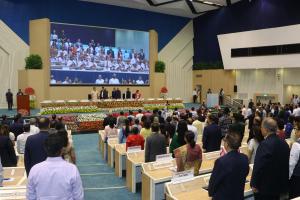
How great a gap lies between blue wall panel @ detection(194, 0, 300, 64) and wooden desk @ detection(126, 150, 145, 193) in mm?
16358

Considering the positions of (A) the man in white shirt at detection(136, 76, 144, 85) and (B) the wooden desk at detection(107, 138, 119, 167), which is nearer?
(B) the wooden desk at detection(107, 138, 119, 167)

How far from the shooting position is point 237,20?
22.0m

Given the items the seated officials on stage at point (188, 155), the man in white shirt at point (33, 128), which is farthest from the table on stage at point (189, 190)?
the man in white shirt at point (33, 128)

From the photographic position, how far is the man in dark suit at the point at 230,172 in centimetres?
284

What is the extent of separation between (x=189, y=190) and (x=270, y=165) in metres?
0.99

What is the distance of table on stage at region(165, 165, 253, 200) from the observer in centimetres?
354

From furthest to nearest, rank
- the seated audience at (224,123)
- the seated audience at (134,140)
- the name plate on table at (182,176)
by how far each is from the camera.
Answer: the seated audience at (224,123)
the seated audience at (134,140)
the name plate on table at (182,176)

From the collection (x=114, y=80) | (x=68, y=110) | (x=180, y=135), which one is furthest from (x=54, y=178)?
(x=114, y=80)

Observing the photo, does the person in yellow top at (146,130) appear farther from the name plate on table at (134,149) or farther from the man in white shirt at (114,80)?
the man in white shirt at (114,80)

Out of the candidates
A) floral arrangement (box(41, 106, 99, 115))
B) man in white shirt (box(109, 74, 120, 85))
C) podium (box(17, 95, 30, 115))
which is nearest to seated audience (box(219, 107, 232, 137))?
floral arrangement (box(41, 106, 99, 115))

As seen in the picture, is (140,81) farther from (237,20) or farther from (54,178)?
(54,178)

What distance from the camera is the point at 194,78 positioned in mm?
26031

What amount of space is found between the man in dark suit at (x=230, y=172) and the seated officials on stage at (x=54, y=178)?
1.26 meters

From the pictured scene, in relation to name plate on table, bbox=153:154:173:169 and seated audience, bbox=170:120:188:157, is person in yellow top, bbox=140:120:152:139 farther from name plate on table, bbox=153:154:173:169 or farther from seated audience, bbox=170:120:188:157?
name plate on table, bbox=153:154:173:169
